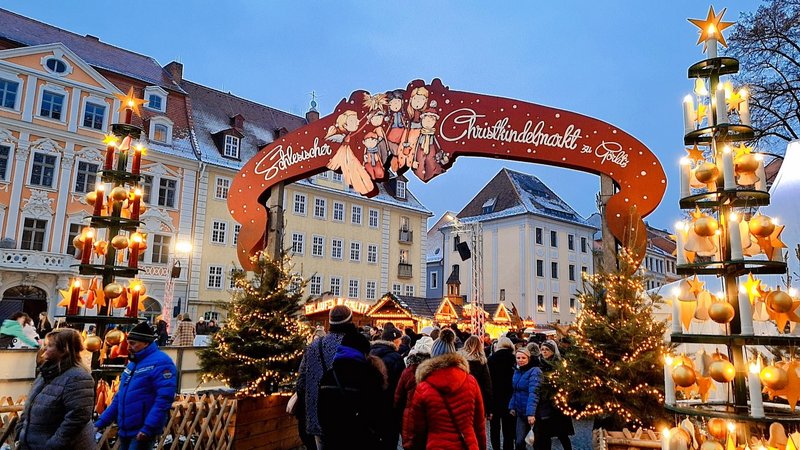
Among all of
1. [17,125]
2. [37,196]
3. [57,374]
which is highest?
[17,125]

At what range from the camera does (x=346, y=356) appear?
4531mm

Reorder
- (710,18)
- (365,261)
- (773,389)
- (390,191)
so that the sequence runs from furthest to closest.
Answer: (390,191), (365,261), (710,18), (773,389)

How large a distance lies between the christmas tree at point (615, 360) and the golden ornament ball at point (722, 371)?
345 centimetres

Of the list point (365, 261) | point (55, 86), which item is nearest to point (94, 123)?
point (55, 86)

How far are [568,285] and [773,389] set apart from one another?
4262 cm

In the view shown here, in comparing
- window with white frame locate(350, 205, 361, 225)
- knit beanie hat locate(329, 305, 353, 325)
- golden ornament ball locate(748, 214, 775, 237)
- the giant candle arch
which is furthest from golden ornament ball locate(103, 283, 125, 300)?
window with white frame locate(350, 205, 361, 225)

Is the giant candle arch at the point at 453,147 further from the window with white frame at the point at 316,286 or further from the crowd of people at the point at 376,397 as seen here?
the window with white frame at the point at 316,286

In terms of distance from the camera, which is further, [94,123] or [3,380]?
[94,123]

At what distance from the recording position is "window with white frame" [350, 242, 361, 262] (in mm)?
36875

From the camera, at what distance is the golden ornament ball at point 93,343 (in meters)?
5.87

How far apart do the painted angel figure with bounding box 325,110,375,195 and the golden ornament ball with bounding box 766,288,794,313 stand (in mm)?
6544

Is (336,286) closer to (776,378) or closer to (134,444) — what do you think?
(134,444)

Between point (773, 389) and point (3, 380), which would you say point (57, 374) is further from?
point (3, 380)

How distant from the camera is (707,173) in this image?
3803 millimetres
